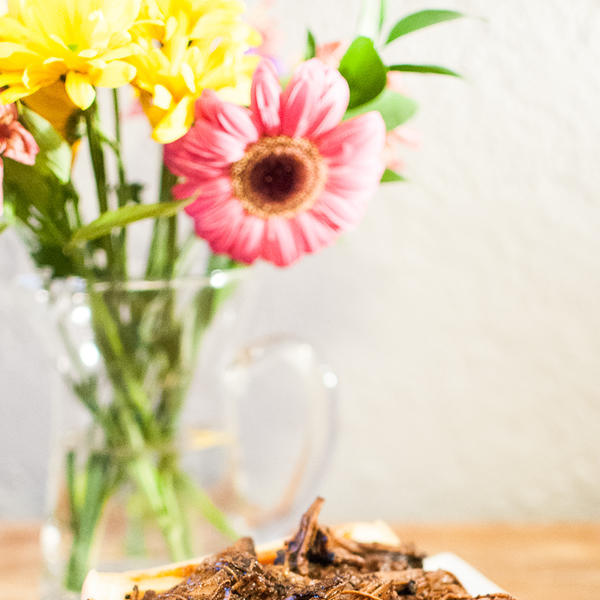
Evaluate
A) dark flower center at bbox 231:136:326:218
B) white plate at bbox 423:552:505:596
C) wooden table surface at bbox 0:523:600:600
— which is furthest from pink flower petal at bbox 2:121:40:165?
wooden table surface at bbox 0:523:600:600

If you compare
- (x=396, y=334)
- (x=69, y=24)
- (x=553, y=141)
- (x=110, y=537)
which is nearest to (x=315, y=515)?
(x=110, y=537)

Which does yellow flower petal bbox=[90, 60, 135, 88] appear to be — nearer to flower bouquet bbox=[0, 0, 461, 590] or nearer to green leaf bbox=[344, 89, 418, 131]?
flower bouquet bbox=[0, 0, 461, 590]

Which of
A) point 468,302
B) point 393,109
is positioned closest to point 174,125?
point 393,109

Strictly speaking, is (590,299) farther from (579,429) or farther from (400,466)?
(400,466)

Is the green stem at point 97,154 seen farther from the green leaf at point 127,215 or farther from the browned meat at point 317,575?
the browned meat at point 317,575

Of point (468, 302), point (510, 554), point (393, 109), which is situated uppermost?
point (468, 302)

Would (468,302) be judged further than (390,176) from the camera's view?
Yes

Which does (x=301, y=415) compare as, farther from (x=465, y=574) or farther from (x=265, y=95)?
(x=265, y=95)

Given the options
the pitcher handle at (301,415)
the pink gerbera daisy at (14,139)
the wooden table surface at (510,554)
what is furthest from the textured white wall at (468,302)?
the pink gerbera daisy at (14,139)
